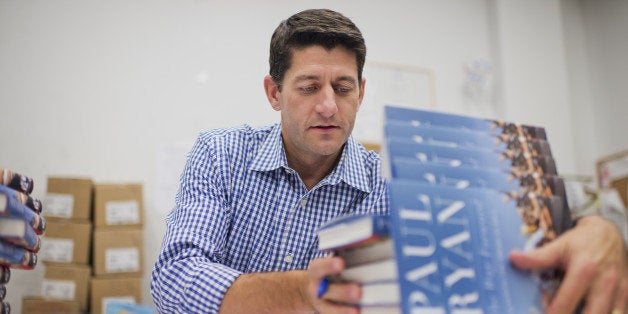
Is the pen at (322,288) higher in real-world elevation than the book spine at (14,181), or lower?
lower

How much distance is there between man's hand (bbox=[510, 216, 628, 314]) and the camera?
59 centimetres

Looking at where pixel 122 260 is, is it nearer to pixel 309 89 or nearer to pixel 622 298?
pixel 309 89

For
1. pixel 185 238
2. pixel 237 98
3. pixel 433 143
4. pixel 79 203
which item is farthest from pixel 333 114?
pixel 237 98

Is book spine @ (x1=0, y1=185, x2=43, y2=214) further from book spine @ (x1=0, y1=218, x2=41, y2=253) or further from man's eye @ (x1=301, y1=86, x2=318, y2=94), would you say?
man's eye @ (x1=301, y1=86, x2=318, y2=94)

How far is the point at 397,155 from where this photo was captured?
0.62 meters

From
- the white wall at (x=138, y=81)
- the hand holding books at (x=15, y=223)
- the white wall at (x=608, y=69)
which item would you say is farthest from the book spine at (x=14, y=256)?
the white wall at (x=608, y=69)

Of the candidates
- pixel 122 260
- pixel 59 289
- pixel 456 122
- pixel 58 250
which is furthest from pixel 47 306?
pixel 456 122

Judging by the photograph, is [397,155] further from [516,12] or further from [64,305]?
[516,12]

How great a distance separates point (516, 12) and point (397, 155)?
353cm

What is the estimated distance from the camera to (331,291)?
639mm

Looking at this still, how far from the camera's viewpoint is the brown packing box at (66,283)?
2.37 metres

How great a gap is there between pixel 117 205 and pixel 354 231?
2.13 metres

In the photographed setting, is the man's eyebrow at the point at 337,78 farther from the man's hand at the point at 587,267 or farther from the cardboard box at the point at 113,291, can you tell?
the cardboard box at the point at 113,291

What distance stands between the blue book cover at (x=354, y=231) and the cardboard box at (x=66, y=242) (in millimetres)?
2057
